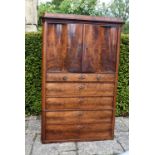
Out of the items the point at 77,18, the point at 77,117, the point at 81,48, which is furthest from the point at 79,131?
the point at 77,18

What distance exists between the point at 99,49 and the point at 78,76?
0.44 m

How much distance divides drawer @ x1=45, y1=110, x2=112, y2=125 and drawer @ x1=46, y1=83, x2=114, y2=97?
0.24m

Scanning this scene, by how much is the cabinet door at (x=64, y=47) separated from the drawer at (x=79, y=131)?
76cm

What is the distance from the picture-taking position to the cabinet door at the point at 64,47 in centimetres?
278

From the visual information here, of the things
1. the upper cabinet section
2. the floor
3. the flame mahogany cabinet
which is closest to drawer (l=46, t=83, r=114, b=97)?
the flame mahogany cabinet

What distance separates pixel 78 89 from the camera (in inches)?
117

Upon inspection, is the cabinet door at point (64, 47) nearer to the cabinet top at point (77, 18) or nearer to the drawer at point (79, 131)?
the cabinet top at point (77, 18)

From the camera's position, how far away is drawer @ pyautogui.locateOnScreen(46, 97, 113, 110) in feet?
9.56

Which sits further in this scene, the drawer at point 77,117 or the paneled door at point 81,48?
the drawer at point 77,117

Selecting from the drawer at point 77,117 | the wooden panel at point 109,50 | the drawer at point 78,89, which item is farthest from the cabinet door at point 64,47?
the drawer at point 77,117

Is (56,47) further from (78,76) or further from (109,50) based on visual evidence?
(109,50)

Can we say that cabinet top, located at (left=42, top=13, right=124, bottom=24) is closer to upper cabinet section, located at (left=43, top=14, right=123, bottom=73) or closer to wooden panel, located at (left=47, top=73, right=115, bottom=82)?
upper cabinet section, located at (left=43, top=14, right=123, bottom=73)
